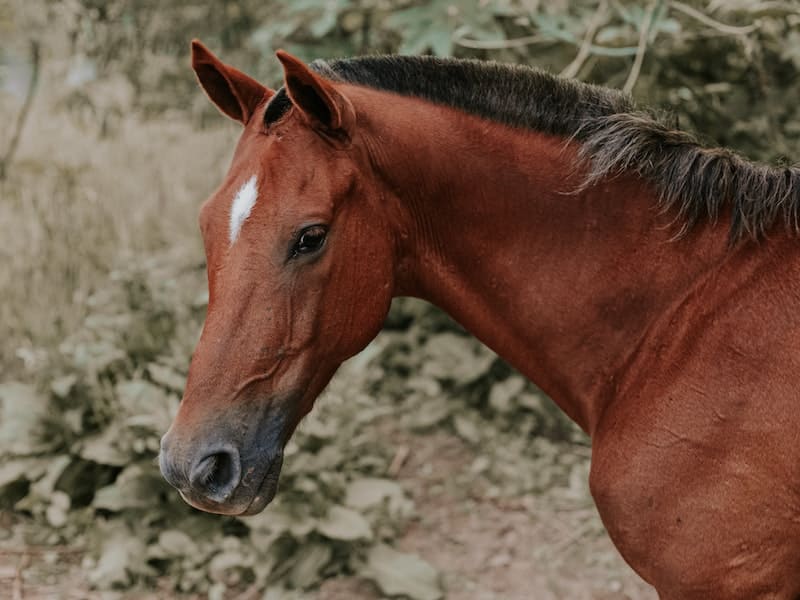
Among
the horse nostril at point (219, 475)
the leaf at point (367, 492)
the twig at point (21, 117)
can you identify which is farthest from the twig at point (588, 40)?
the twig at point (21, 117)

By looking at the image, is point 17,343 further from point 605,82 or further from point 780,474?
point 780,474

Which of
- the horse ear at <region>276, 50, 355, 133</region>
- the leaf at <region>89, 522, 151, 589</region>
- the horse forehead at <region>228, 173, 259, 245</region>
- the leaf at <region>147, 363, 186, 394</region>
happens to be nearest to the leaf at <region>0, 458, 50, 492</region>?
the leaf at <region>89, 522, 151, 589</region>

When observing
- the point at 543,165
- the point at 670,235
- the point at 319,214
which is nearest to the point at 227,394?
the point at 319,214

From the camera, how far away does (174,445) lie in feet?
6.01

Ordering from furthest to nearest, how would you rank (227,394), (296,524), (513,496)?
(513,496), (296,524), (227,394)

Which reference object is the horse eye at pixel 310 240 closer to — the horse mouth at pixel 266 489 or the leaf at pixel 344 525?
the horse mouth at pixel 266 489

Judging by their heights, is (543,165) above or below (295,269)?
above

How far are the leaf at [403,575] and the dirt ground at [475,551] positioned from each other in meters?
0.08

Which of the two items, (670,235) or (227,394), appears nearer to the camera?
(227,394)

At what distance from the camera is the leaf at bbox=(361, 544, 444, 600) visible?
3.30 m

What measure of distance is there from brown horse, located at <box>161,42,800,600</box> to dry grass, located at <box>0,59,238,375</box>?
2269 millimetres

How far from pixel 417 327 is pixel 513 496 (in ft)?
3.98

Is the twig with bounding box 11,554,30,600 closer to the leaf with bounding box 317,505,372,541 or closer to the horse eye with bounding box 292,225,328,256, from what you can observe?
the leaf with bounding box 317,505,372,541

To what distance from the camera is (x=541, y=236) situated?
2088mm
